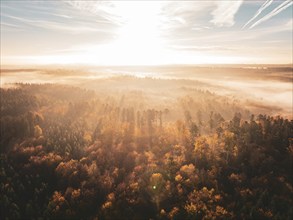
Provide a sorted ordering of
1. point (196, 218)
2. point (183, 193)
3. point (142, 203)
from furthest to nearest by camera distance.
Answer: point (183, 193) < point (142, 203) < point (196, 218)

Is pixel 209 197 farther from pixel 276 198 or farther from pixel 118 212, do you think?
pixel 118 212

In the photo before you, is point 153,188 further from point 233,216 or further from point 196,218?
point 233,216

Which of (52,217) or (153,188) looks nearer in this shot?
(52,217)

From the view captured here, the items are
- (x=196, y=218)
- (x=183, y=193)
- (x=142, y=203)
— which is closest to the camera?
(x=196, y=218)

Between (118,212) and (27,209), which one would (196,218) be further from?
(27,209)

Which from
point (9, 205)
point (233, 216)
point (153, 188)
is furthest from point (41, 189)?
point (233, 216)

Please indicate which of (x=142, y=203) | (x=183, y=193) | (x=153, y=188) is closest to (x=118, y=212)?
(x=142, y=203)

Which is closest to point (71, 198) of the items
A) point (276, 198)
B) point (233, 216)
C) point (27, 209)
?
point (27, 209)

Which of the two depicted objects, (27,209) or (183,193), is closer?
(27,209)
